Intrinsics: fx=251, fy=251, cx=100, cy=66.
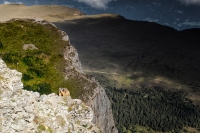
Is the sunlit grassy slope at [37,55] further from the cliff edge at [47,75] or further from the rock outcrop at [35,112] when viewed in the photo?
the rock outcrop at [35,112]

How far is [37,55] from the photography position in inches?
1853

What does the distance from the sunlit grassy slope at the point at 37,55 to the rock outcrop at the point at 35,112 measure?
337 inches

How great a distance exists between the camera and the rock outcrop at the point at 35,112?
2270 centimetres

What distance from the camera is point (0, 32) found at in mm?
54094

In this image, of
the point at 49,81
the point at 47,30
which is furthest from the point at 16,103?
the point at 47,30

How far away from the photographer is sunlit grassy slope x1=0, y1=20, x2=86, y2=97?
4125 cm

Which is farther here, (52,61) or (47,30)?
(47,30)

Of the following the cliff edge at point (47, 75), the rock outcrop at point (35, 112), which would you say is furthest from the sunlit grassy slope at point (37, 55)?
the rock outcrop at point (35, 112)

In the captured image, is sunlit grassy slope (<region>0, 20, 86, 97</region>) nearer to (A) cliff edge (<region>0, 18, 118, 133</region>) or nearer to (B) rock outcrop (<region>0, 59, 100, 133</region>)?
(A) cliff edge (<region>0, 18, 118, 133</region>)

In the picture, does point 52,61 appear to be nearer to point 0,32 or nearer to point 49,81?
point 49,81

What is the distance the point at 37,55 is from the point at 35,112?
77.4 ft

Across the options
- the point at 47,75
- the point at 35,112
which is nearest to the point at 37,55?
the point at 47,75

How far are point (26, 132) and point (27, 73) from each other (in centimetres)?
2072

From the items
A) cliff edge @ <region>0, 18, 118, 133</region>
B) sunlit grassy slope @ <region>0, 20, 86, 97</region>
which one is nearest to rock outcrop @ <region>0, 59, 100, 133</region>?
cliff edge @ <region>0, 18, 118, 133</region>
